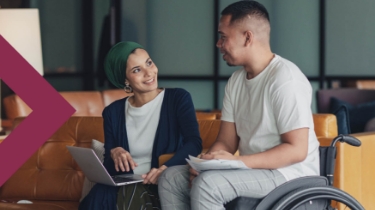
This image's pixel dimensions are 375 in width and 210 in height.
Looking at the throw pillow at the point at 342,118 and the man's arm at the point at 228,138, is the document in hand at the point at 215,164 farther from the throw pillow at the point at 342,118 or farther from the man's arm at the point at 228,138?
the throw pillow at the point at 342,118

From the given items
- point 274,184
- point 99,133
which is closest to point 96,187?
point 99,133

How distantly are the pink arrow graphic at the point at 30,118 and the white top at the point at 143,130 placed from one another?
0.47 meters

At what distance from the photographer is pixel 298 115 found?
2381mm

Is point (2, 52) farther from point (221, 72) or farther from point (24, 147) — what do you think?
point (221, 72)

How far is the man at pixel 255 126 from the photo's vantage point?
237cm

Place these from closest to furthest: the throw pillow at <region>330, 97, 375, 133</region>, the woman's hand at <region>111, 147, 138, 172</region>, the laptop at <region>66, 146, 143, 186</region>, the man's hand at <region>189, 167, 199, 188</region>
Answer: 1. the man's hand at <region>189, 167, 199, 188</region>
2. the laptop at <region>66, 146, 143, 186</region>
3. the woman's hand at <region>111, 147, 138, 172</region>
4. the throw pillow at <region>330, 97, 375, 133</region>

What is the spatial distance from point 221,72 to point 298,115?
5830 millimetres

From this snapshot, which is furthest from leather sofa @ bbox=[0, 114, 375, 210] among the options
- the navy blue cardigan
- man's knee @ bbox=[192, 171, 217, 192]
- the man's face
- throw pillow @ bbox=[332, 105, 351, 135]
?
man's knee @ bbox=[192, 171, 217, 192]

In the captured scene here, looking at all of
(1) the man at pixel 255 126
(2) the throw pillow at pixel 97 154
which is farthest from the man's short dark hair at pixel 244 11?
(2) the throw pillow at pixel 97 154

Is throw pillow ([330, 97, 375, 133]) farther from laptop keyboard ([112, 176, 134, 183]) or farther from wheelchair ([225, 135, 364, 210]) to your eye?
laptop keyboard ([112, 176, 134, 183])

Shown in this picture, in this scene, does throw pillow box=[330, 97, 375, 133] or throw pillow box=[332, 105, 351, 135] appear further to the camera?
Result: throw pillow box=[330, 97, 375, 133]

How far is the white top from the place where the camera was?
2.96 metres

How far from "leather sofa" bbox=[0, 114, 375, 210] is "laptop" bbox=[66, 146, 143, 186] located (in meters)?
0.48

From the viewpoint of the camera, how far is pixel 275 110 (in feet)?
8.03
